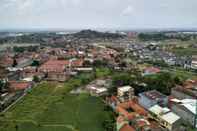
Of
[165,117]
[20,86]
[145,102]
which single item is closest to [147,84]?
[145,102]

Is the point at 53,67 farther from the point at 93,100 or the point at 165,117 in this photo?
the point at 165,117

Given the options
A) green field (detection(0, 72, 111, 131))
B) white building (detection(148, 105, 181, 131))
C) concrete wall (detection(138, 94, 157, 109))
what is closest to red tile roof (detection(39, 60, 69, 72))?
green field (detection(0, 72, 111, 131))

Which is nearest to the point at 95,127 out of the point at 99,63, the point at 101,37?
the point at 99,63

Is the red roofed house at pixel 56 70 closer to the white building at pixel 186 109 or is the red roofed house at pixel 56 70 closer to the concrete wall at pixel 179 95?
the concrete wall at pixel 179 95

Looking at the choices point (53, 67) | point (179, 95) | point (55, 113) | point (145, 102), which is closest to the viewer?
point (55, 113)

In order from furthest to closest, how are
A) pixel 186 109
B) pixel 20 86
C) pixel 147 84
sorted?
pixel 20 86 < pixel 147 84 < pixel 186 109

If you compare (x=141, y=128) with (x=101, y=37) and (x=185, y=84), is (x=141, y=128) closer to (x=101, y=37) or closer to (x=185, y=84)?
(x=185, y=84)

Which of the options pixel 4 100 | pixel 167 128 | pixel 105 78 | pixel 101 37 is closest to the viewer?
pixel 167 128

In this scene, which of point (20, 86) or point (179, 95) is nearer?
point (179, 95)
